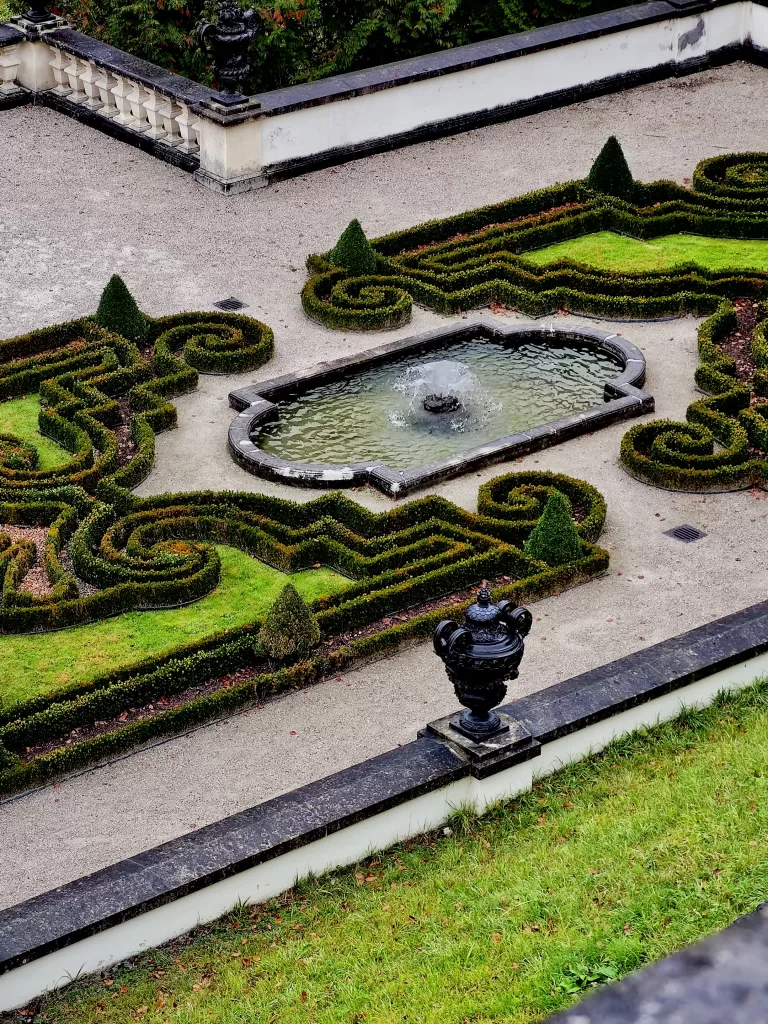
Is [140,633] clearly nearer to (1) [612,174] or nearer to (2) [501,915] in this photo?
(2) [501,915]

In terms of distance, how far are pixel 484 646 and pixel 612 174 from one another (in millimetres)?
15555

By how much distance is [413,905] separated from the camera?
950 cm

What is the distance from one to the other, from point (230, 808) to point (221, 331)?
32.1 ft

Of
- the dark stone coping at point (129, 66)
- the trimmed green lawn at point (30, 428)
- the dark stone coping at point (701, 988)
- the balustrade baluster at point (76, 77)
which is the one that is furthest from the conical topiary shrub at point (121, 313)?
the dark stone coping at point (701, 988)

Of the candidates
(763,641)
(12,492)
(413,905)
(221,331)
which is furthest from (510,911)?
(221,331)

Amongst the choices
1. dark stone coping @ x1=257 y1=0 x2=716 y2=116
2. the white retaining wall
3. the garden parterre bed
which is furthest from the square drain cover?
the white retaining wall

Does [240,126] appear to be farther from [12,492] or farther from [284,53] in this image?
[12,492]

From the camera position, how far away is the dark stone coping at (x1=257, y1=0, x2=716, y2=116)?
24.6 metres

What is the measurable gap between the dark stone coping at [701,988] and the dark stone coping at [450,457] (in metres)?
14.5

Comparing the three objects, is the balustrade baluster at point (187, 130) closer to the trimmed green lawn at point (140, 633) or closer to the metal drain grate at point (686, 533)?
the trimmed green lawn at point (140, 633)

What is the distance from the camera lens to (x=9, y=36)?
27.3 metres

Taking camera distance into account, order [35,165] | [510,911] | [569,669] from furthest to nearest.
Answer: [35,165] < [569,669] < [510,911]

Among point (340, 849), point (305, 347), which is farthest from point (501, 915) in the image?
point (305, 347)

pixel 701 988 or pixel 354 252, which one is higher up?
pixel 701 988
